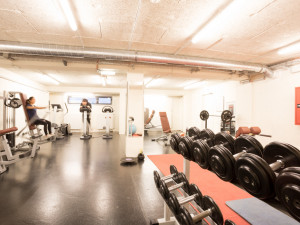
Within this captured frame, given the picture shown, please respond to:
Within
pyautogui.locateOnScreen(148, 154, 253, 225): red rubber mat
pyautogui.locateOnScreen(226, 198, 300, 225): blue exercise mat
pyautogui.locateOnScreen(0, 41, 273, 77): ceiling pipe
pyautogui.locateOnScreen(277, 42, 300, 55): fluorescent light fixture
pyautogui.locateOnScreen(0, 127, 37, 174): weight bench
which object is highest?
pyautogui.locateOnScreen(277, 42, 300, 55): fluorescent light fixture

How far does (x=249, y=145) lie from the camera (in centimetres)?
121

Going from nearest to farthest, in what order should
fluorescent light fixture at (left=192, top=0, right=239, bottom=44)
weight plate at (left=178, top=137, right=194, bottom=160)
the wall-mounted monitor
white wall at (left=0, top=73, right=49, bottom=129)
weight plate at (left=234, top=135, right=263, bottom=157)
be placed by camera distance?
weight plate at (left=234, top=135, right=263, bottom=157)
weight plate at (left=178, top=137, right=194, bottom=160)
fluorescent light fixture at (left=192, top=0, right=239, bottom=44)
white wall at (left=0, top=73, right=49, bottom=129)
the wall-mounted monitor

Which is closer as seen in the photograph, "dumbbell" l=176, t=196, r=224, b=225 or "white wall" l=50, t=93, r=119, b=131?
"dumbbell" l=176, t=196, r=224, b=225

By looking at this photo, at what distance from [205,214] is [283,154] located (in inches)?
27.2

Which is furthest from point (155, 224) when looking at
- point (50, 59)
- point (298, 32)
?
point (50, 59)

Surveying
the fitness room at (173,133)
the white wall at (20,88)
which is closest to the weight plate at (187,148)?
the fitness room at (173,133)

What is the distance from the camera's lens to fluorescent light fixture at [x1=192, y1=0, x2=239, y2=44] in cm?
200

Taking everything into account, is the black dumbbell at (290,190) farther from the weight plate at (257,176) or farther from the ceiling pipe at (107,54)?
the ceiling pipe at (107,54)

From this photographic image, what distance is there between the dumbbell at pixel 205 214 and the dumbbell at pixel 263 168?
1.43 feet

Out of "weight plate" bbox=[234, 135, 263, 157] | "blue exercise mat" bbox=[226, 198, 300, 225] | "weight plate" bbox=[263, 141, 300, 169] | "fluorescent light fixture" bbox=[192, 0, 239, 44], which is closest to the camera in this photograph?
"weight plate" bbox=[263, 141, 300, 169]

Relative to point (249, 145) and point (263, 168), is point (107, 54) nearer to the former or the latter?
point (249, 145)

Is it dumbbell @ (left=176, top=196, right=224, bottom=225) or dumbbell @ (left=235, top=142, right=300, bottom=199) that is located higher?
dumbbell @ (left=235, top=142, right=300, bottom=199)

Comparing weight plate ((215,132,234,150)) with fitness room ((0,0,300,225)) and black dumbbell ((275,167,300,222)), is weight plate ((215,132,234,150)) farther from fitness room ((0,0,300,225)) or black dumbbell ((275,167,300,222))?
black dumbbell ((275,167,300,222))

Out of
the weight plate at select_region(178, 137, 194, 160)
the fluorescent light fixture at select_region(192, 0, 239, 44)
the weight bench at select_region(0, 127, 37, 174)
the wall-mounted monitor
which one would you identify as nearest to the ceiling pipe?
the fluorescent light fixture at select_region(192, 0, 239, 44)
